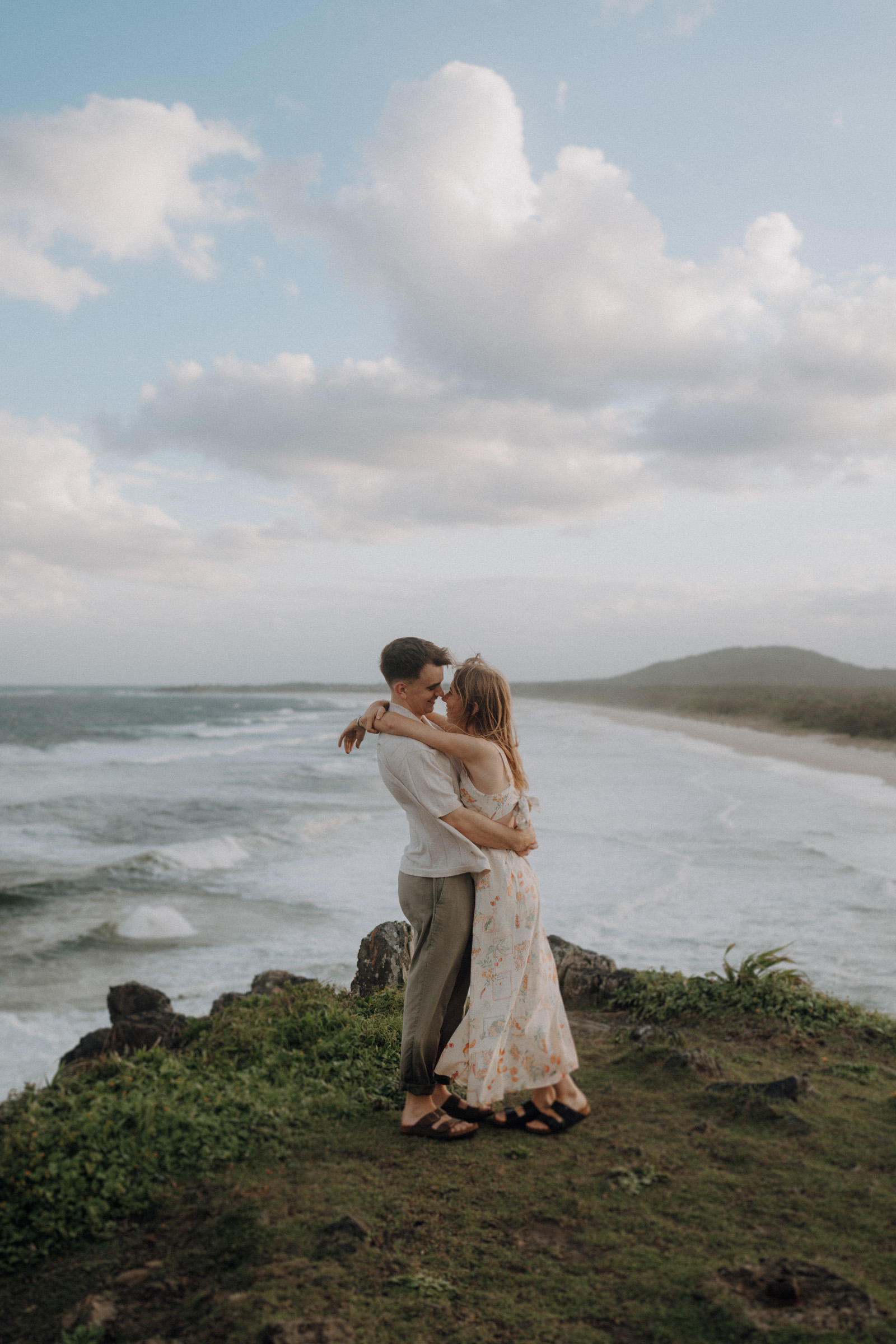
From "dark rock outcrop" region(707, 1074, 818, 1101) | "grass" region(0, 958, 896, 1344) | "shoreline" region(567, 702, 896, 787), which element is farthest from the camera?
"shoreline" region(567, 702, 896, 787)

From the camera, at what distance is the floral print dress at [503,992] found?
12.6 feet

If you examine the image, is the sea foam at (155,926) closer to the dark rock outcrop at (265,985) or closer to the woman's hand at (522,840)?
the dark rock outcrop at (265,985)

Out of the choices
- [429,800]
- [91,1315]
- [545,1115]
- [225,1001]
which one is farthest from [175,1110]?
[225,1001]

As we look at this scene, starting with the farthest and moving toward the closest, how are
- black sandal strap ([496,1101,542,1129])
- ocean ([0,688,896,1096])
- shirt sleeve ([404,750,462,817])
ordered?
ocean ([0,688,896,1096]) < black sandal strap ([496,1101,542,1129]) < shirt sleeve ([404,750,462,817])

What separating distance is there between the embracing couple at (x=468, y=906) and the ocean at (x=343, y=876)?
4.76 m

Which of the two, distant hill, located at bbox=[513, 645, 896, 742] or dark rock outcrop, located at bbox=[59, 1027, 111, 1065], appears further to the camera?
distant hill, located at bbox=[513, 645, 896, 742]

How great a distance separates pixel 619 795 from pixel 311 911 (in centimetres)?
1183

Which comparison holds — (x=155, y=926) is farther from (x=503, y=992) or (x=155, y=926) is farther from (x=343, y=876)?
(x=503, y=992)

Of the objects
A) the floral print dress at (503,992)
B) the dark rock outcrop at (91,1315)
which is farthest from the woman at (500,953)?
the dark rock outcrop at (91,1315)

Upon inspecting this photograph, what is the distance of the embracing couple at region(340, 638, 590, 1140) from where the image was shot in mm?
3801

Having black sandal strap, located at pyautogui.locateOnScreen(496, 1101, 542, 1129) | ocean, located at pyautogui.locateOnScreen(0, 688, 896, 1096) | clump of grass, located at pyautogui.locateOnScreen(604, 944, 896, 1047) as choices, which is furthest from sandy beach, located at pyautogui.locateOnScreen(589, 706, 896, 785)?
black sandal strap, located at pyautogui.locateOnScreen(496, 1101, 542, 1129)

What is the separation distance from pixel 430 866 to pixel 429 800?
12.5 inches

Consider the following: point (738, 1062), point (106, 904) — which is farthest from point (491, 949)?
point (106, 904)

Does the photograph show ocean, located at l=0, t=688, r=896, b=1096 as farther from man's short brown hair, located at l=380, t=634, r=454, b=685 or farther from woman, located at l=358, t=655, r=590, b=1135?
man's short brown hair, located at l=380, t=634, r=454, b=685
